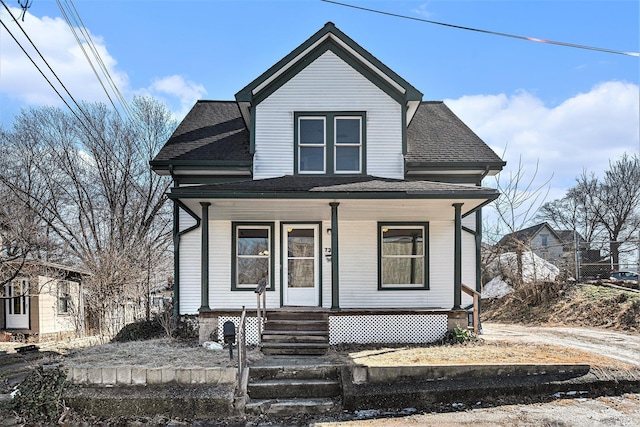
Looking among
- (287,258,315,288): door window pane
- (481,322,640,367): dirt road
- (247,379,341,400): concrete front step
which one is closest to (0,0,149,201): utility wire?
(287,258,315,288): door window pane

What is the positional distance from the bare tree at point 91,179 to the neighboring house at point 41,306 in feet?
6.46

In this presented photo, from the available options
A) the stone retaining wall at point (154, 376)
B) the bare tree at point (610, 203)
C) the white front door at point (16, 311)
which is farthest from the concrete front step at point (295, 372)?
the bare tree at point (610, 203)

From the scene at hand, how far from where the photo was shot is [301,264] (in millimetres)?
11242

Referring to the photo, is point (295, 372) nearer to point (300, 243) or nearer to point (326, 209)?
point (326, 209)

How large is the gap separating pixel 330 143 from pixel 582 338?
24.9ft

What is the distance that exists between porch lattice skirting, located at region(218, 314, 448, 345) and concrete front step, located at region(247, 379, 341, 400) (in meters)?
2.75

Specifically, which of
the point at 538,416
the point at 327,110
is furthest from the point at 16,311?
the point at 538,416

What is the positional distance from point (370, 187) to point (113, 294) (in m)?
10.1

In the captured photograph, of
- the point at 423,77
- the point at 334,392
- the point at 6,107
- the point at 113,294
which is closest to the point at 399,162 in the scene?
the point at 423,77

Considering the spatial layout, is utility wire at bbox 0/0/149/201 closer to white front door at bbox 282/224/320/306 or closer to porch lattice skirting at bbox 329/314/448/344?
white front door at bbox 282/224/320/306

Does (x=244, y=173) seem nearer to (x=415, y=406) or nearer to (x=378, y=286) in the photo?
(x=378, y=286)

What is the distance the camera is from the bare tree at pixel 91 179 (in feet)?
73.7

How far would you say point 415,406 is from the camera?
6781 millimetres

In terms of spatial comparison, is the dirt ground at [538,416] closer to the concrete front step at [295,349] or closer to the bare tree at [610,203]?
the concrete front step at [295,349]
